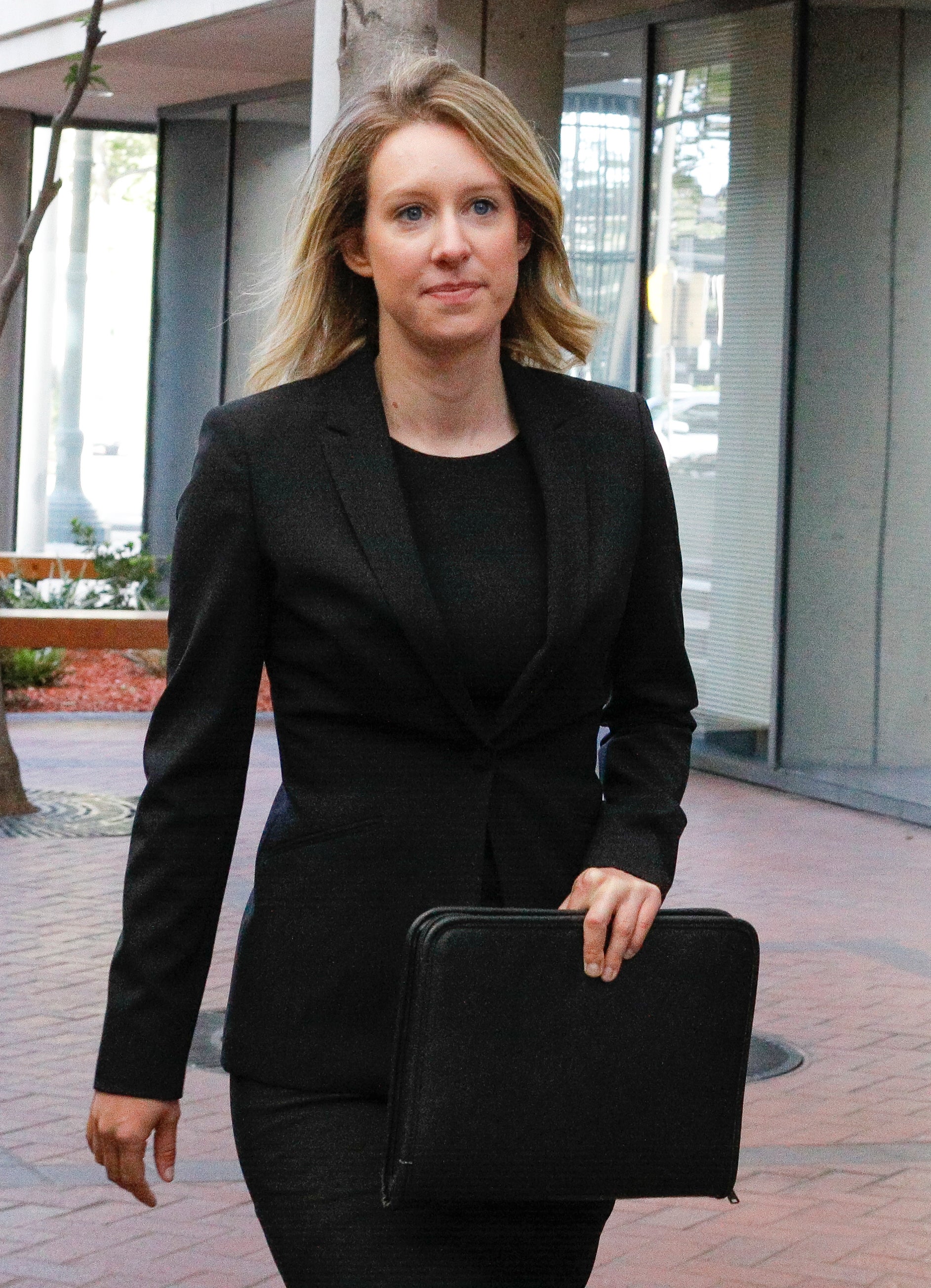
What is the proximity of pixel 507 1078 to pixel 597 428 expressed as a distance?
2.51 ft

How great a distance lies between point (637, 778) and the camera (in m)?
2.34

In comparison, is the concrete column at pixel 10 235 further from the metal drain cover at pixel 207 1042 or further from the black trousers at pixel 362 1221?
the black trousers at pixel 362 1221

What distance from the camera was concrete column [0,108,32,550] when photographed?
1989 centimetres

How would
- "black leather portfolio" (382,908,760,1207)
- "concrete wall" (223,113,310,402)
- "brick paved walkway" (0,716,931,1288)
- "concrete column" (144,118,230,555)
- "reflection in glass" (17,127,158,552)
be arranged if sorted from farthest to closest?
"reflection in glass" (17,127,158,552) → "concrete column" (144,118,230,555) → "concrete wall" (223,113,310,402) → "brick paved walkway" (0,716,931,1288) → "black leather portfolio" (382,908,760,1207)

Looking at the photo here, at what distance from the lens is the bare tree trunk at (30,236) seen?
9578mm

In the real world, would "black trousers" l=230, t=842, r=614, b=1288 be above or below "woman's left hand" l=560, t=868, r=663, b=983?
below

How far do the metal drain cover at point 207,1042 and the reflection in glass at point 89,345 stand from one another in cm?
1504

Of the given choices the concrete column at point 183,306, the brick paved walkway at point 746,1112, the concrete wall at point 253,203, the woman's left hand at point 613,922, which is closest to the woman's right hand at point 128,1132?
the woman's left hand at point 613,922

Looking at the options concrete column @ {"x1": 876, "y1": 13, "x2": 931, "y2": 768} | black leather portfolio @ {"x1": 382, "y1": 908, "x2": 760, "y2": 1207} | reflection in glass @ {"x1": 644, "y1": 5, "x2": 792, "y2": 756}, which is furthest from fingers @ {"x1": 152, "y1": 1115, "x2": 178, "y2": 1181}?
reflection in glass @ {"x1": 644, "y1": 5, "x2": 792, "y2": 756}

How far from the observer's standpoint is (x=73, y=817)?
391 inches

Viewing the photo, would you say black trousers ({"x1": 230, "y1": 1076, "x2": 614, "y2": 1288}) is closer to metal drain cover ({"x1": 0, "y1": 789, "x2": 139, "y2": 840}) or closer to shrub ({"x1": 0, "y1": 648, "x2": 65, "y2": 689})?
metal drain cover ({"x1": 0, "y1": 789, "x2": 139, "y2": 840})

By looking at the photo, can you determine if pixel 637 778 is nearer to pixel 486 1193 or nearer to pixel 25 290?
pixel 486 1193

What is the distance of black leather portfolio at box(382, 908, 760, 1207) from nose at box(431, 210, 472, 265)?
688 mm

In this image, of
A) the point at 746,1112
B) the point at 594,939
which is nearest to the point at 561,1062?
the point at 594,939
